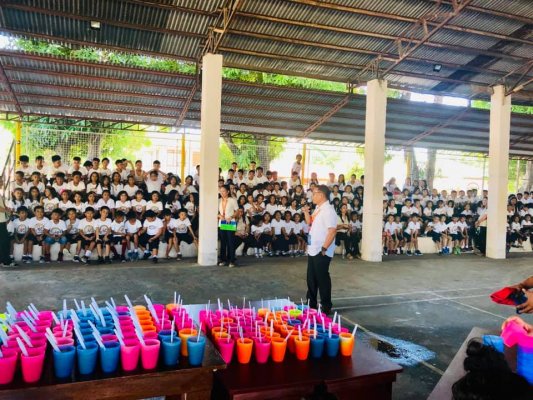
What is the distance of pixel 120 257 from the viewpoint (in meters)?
9.38

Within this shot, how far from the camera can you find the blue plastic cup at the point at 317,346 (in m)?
2.42

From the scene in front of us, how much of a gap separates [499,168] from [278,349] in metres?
11.6

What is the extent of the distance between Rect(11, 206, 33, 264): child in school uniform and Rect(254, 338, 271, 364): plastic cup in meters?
8.04

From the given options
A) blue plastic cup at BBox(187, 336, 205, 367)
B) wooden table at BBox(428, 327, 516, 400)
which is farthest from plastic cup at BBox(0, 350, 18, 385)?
wooden table at BBox(428, 327, 516, 400)

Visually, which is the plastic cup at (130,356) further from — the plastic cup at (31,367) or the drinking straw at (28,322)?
the drinking straw at (28,322)

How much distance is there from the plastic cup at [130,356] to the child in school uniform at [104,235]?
25.0 feet

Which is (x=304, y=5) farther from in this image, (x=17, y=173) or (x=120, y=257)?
(x=17, y=173)

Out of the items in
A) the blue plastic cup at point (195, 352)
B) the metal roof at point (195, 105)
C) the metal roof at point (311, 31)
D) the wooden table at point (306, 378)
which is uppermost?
the metal roof at point (311, 31)

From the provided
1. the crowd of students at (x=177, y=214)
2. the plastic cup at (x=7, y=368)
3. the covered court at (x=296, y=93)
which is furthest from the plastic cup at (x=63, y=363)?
the crowd of students at (x=177, y=214)

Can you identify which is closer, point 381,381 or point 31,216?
point 381,381

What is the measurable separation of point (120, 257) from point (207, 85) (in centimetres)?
418

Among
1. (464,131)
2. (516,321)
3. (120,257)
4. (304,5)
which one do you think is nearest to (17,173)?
(120,257)

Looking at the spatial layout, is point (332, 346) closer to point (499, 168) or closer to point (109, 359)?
point (109, 359)

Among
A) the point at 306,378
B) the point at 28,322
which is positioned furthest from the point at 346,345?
the point at 28,322
